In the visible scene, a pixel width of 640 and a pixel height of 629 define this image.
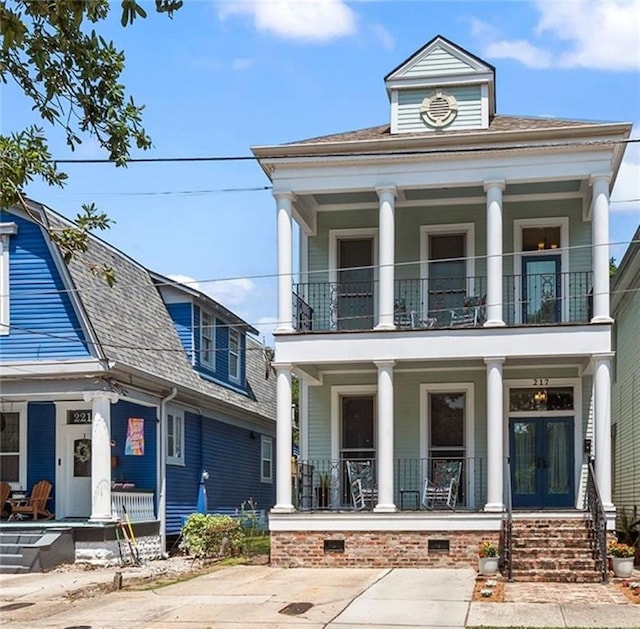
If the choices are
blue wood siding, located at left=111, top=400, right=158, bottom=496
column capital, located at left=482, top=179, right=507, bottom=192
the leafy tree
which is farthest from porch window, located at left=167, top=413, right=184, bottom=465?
the leafy tree

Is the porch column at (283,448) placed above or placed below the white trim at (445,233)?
below

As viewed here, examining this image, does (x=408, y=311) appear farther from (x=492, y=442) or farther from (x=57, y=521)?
(x=57, y=521)

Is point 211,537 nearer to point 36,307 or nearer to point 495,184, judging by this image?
point 36,307

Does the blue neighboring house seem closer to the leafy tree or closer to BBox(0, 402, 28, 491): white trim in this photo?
BBox(0, 402, 28, 491): white trim

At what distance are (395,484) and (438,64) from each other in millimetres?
8263

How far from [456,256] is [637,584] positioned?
8.02 meters

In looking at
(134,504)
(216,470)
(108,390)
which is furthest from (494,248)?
(216,470)

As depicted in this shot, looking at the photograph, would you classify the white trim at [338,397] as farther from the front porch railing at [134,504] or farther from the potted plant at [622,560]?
the potted plant at [622,560]

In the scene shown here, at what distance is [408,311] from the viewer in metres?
20.0

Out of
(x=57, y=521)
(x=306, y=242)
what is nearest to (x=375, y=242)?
(x=306, y=242)

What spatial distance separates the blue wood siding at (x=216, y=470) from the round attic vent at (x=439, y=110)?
9.02 metres

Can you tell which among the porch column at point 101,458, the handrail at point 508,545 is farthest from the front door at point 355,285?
the handrail at point 508,545

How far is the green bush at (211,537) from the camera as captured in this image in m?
19.3

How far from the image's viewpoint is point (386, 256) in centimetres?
1795
